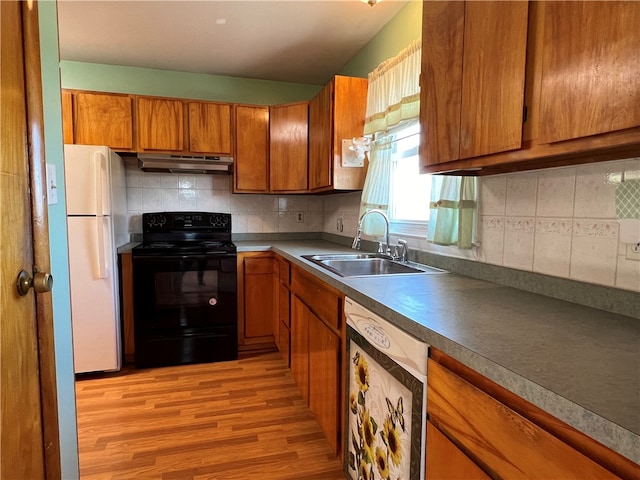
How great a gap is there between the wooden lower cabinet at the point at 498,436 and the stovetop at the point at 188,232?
2263 mm

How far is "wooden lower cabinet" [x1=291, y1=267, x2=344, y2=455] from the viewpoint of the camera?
1649mm

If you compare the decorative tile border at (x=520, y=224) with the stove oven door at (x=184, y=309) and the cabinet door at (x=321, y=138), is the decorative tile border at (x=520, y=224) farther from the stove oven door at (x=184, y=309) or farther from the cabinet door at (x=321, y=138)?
the stove oven door at (x=184, y=309)

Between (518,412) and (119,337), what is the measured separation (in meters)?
2.78

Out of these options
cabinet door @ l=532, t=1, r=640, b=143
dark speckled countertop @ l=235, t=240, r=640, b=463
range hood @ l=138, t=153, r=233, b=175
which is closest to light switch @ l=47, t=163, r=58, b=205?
dark speckled countertop @ l=235, t=240, r=640, b=463

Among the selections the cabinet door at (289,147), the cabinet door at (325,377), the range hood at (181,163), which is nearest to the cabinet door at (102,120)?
the range hood at (181,163)

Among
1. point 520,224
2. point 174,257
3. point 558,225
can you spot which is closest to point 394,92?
point 520,224

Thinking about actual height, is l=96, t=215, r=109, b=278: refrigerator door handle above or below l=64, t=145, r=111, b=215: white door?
below

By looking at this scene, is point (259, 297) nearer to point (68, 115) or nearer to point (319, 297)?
point (319, 297)

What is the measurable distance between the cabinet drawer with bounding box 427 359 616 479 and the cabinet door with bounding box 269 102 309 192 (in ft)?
8.23

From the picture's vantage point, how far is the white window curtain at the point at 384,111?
196cm

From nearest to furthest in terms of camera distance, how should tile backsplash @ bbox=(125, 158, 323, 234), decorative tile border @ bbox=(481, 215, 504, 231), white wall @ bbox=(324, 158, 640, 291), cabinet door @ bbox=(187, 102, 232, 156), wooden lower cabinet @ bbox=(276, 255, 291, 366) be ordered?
1. white wall @ bbox=(324, 158, 640, 291)
2. decorative tile border @ bbox=(481, 215, 504, 231)
3. wooden lower cabinet @ bbox=(276, 255, 291, 366)
4. cabinet door @ bbox=(187, 102, 232, 156)
5. tile backsplash @ bbox=(125, 158, 323, 234)

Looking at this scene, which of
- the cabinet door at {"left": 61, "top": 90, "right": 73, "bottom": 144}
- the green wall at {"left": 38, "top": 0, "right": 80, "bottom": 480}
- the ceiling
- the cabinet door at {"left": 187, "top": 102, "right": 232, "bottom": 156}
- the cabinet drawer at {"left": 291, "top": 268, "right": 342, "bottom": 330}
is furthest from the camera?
the cabinet door at {"left": 187, "top": 102, "right": 232, "bottom": 156}

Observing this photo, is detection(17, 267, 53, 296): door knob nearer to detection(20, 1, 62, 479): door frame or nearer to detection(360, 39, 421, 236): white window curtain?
detection(20, 1, 62, 479): door frame

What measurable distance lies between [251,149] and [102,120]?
3.87 feet
